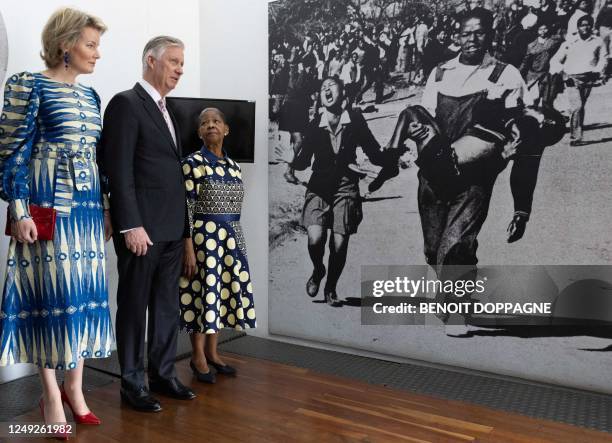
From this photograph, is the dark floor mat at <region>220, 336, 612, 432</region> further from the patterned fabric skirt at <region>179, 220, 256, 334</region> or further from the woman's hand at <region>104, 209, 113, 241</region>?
the woman's hand at <region>104, 209, 113, 241</region>

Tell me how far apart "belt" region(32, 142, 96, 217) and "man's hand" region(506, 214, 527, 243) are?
2.09 meters

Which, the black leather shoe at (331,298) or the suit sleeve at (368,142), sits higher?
the suit sleeve at (368,142)

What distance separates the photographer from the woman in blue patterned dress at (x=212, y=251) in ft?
9.41

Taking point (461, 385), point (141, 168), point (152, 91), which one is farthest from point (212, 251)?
point (461, 385)

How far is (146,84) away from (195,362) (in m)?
1.44

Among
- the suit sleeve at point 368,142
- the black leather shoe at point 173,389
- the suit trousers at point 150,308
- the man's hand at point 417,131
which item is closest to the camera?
the suit trousers at point 150,308

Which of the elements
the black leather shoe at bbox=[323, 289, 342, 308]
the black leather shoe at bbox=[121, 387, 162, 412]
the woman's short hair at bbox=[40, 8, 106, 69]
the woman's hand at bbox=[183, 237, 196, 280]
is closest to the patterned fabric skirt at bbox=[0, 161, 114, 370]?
the black leather shoe at bbox=[121, 387, 162, 412]

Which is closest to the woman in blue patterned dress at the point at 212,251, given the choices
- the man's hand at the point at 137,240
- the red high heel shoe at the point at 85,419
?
the man's hand at the point at 137,240

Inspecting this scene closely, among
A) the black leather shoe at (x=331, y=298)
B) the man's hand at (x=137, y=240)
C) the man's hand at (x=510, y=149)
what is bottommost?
the black leather shoe at (x=331, y=298)

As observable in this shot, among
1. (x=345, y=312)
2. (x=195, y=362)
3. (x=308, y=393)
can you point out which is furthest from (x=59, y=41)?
(x=345, y=312)

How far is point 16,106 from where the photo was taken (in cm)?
212

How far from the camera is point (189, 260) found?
9.27 feet

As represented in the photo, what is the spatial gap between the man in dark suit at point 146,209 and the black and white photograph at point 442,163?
1162 millimetres

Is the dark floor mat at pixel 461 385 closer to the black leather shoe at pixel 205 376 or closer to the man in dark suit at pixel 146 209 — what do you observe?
the black leather shoe at pixel 205 376
